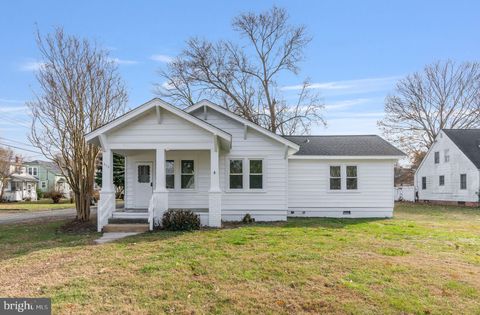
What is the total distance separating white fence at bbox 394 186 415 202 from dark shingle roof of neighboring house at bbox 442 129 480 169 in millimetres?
7237

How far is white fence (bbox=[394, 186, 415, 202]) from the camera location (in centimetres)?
3575

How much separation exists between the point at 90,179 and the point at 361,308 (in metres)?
12.6

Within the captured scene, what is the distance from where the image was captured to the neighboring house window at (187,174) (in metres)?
15.0

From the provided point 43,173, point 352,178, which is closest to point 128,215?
point 352,178

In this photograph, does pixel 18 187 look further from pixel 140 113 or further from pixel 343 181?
pixel 343 181

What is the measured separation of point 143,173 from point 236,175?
3870 mm

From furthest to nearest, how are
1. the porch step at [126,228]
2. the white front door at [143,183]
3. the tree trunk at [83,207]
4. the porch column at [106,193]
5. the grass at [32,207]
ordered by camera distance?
the grass at [32,207] → the white front door at [143,183] → the tree trunk at [83,207] → the porch column at [106,193] → the porch step at [126,228]

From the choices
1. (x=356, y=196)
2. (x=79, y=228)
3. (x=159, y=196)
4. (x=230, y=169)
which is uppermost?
(x=230, y=169)

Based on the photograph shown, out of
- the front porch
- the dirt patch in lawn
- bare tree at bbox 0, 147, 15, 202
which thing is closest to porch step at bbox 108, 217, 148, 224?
the dirt patch in lawn

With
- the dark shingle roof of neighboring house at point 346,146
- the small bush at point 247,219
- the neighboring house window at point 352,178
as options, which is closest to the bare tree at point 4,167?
the dark shingle roof of neighboring house at point 346,146

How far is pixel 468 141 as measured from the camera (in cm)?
2947

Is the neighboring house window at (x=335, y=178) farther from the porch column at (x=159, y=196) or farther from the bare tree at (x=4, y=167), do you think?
the bare tree at (x=4, y=167)

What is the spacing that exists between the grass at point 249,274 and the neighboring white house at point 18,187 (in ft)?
129

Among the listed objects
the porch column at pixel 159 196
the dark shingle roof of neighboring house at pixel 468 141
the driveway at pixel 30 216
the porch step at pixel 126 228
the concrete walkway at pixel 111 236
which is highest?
the dark shingle roof of neighboring house at pixel 468 141
